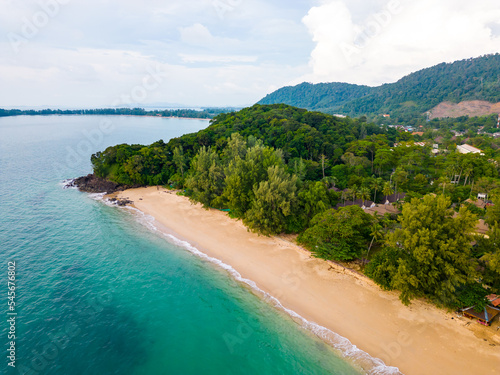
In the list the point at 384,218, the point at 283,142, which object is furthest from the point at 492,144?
the point at 384,218

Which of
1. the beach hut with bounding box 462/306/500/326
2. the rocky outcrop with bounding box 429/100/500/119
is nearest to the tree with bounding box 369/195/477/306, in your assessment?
the beach hut with bounding box 462/306/500/326

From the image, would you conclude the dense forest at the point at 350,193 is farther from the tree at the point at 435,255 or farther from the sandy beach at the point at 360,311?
the sandy beach at the point at 360,311

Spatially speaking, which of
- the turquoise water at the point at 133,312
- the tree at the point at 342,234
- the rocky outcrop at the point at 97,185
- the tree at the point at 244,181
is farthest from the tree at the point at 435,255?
the rocky outcrop at the point at 97,185

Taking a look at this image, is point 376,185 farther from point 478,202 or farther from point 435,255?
point 435,255

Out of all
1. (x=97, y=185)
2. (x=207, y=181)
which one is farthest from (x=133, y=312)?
(x=97, y=185)

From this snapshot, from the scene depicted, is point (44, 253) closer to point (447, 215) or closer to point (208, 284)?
point (208, 284)

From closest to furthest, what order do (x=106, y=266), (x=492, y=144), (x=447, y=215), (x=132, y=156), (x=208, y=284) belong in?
(x=447, y=215), (x=208, y=284), (x=106, y=266), (x=132, y=156), (x=492, y=144)

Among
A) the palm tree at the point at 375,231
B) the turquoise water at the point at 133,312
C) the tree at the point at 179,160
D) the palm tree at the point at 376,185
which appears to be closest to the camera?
the turquoise water at the point at 133,312
